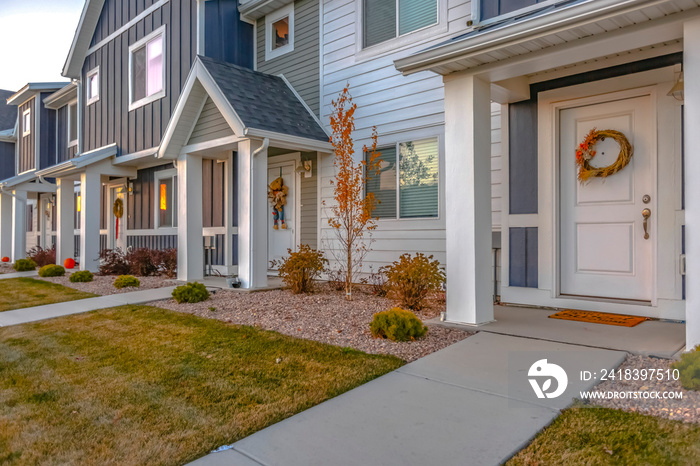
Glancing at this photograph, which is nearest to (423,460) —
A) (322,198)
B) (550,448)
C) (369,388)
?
(550,448)

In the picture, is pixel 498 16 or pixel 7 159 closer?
pixel 498 16

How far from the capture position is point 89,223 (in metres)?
10.8

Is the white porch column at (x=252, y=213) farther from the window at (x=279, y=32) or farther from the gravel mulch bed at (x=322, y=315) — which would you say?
the window at (x=279, y=32)

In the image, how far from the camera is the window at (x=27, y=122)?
55.0ft

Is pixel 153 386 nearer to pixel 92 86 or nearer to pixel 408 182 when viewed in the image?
pixel 408 182

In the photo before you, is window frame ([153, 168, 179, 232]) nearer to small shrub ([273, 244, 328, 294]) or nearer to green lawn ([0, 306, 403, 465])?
small shrub ([273, 244, 328, 294])

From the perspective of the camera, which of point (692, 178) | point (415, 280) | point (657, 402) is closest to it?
point (657, 402)

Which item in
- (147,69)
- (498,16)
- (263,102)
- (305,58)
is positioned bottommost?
(263,102)

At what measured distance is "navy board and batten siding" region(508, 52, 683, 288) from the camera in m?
5.62

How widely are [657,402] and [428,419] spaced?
1371mm

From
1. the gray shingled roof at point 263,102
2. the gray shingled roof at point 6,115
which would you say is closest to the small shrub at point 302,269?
the gray shingled roof at point 263,102

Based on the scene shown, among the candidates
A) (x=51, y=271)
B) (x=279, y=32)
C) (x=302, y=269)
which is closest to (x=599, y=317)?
(x=302, y=269)

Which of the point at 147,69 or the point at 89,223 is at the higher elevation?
the point at 147,69

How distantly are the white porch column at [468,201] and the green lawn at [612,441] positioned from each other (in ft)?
6.96
